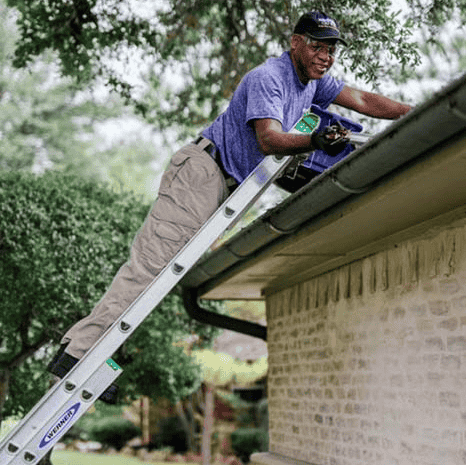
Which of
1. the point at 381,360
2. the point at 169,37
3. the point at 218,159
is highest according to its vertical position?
the point at 169,37

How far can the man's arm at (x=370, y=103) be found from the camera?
16.0ft

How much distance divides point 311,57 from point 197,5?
5.81 meters

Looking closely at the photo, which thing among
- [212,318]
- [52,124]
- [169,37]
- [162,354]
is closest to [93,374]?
[212,318]

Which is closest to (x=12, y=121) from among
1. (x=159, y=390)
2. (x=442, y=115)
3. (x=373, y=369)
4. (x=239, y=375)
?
(x=239, y=375)

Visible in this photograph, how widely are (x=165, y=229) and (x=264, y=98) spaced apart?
81cm

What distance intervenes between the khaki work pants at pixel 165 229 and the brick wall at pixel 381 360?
141cm

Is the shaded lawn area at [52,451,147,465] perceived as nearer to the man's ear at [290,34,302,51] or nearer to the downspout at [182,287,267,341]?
the downspout at [182,287,267,341]

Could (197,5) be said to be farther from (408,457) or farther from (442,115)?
(442,115)

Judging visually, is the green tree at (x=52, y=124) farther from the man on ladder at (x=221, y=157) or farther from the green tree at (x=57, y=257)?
the man on ladder at (x=221, y=157)

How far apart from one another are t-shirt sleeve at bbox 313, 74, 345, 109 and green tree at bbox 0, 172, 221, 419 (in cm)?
511

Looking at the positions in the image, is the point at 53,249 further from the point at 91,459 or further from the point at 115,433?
the point at 115,433

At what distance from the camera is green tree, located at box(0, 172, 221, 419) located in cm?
926

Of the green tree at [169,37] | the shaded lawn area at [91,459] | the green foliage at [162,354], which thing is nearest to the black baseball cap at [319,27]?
the green tree at [169,37]

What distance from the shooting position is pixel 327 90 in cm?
480
